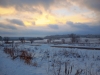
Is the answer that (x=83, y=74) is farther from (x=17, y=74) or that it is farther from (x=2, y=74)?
(x=2, y=74)

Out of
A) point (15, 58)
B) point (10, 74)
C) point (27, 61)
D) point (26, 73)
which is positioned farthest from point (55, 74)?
point (15, 58)

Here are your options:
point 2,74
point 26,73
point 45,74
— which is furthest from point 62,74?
point 2,74

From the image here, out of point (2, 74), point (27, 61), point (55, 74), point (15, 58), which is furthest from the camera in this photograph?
point (15, 58)

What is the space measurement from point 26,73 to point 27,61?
11.7 ft

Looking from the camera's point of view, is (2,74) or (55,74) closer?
(55,74)

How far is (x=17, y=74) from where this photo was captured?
27.7ft

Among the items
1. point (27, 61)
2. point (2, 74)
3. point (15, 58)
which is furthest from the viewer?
point (15, 58)

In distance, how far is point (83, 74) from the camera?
835cm

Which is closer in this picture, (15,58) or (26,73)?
(26,73)

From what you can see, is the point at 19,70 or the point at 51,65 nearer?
the point at 19,70

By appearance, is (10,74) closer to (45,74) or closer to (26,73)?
(26,73)

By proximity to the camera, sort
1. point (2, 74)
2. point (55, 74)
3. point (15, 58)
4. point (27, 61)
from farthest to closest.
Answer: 1. point (15, 58)
2. point (27, 61)
3. point (2, 74)
4. point (55, 74)

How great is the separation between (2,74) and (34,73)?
2146mm

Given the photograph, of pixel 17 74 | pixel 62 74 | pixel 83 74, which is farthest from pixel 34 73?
pixel 83 74
